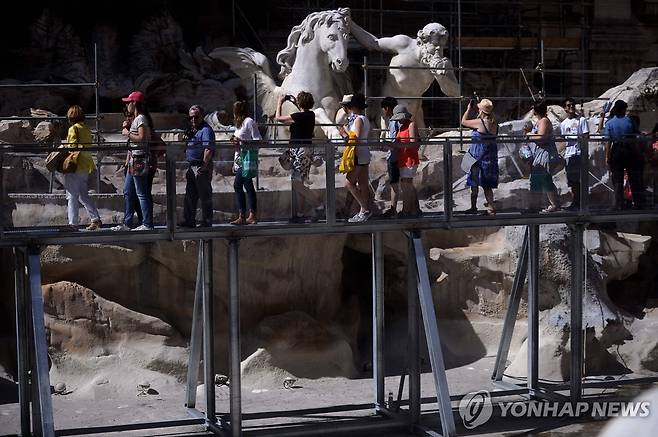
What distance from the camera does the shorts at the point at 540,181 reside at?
39.3 ft

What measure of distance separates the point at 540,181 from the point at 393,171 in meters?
1.49

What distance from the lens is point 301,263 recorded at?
1523 cm

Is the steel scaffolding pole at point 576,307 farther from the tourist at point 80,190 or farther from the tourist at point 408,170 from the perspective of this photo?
the tourist at point 80,190

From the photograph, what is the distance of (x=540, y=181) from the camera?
1202 cm

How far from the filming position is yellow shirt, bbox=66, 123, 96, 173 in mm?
10664

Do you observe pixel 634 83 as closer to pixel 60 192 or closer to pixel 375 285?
pixel 375 285

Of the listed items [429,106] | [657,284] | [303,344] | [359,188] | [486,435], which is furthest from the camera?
[429,106]

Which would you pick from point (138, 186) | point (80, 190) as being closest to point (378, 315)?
point (138, 186)

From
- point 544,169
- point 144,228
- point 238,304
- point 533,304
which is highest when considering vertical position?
point 544,169

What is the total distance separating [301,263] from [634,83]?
23.3ft

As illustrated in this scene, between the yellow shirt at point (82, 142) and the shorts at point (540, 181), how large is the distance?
13.4ft

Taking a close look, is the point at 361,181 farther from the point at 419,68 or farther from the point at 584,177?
the point at 419,68

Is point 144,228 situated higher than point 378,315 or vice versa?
point 144,228

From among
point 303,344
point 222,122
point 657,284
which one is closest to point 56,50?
point 222,122
